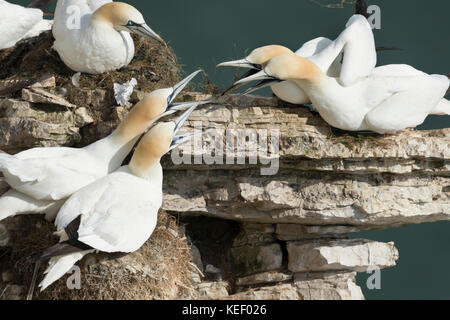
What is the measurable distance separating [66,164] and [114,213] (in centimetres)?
50

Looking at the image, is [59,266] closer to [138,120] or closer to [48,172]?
[48,172]

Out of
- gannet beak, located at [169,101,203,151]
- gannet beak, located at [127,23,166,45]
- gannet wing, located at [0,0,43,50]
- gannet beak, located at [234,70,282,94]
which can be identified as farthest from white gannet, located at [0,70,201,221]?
gannet wing, located at [0,0,43,50]

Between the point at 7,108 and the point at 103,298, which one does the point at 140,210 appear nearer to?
the point at 103,298

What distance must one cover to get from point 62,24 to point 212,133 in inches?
55.2

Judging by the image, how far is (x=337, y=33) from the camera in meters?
8.89

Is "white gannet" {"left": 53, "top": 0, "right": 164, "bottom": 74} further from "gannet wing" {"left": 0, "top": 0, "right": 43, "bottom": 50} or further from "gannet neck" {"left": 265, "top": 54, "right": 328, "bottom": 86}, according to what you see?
"gannet neck" {"left": 265, "top": 54, "right": 328, "bottom": 86}

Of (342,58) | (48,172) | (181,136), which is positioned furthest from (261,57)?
(48,172)

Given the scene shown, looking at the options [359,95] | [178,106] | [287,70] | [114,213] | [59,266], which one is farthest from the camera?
[359,95]

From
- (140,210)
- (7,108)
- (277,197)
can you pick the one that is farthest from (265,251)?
(7,108)

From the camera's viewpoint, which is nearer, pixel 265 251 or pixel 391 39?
pixel 265 251

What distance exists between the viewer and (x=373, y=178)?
645cm

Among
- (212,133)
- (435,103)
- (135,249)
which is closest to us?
(135,249)

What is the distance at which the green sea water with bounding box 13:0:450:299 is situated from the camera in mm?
9016

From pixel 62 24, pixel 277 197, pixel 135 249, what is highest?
pixel 62 24
